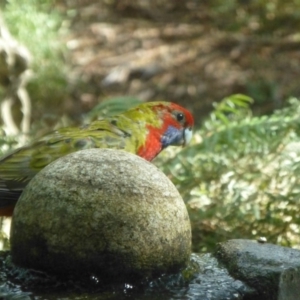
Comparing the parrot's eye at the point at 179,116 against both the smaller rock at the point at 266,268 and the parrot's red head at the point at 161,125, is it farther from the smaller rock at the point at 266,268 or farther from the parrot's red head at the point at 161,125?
the smaller rock at the point at 266,268

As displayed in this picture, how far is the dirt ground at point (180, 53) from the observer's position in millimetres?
9602

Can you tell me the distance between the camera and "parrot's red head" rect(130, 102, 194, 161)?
4.57 metres

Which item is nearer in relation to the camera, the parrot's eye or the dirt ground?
the parrot's eye

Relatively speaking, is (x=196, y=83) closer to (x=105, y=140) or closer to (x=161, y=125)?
(x=161, y=125)

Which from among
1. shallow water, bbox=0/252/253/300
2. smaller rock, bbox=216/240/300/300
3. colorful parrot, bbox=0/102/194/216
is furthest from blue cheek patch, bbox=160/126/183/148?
shallow water, bbox=0/252/253/300

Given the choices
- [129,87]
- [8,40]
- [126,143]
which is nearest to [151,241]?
[126,143]

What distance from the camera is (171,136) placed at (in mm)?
4707

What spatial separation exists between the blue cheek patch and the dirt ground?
13.8ft

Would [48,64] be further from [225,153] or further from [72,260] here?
[72,260]

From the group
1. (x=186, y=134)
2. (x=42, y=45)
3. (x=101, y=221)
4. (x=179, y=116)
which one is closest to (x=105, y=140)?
(x=179, y=116)

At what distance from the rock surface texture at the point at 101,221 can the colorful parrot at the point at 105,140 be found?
37.8 inches

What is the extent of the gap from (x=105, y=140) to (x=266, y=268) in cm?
137

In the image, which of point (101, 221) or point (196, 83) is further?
point (196, 83)

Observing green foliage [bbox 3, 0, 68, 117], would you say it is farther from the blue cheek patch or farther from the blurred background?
the blue cheek patch
